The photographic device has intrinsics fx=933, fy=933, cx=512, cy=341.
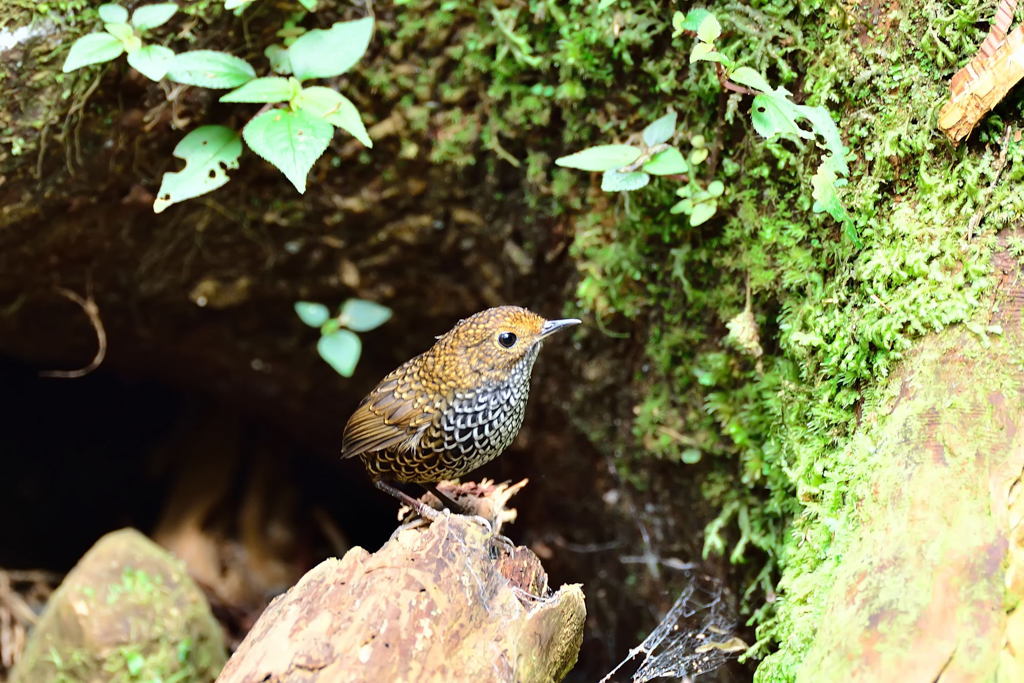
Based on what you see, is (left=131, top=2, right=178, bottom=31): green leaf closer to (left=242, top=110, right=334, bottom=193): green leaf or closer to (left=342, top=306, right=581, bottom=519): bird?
(left=242, top=110, right=334, bottom=193): green leaf

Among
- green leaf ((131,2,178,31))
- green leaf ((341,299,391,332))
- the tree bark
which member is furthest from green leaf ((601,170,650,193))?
green leaf ((131,2,178,31))

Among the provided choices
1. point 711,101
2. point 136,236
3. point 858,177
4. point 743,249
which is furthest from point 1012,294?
point 136,236

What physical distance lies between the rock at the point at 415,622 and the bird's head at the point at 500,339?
65 cm

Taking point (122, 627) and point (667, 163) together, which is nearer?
point (667, 163)

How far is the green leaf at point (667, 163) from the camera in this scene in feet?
10.4

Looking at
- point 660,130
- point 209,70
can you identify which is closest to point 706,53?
point 660,130

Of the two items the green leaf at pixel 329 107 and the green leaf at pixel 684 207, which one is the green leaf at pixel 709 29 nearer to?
the green leaf at pixel 684 207

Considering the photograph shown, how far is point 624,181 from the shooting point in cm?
315

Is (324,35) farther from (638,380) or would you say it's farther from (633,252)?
(638,380)

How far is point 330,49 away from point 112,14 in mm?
761

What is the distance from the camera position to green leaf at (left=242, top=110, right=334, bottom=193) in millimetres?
3023

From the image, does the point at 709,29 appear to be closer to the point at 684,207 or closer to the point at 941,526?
the point at 684,207

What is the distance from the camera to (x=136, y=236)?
4168mm

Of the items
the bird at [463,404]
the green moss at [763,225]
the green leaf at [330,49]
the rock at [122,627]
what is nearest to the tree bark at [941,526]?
the green moss at [763,225]
